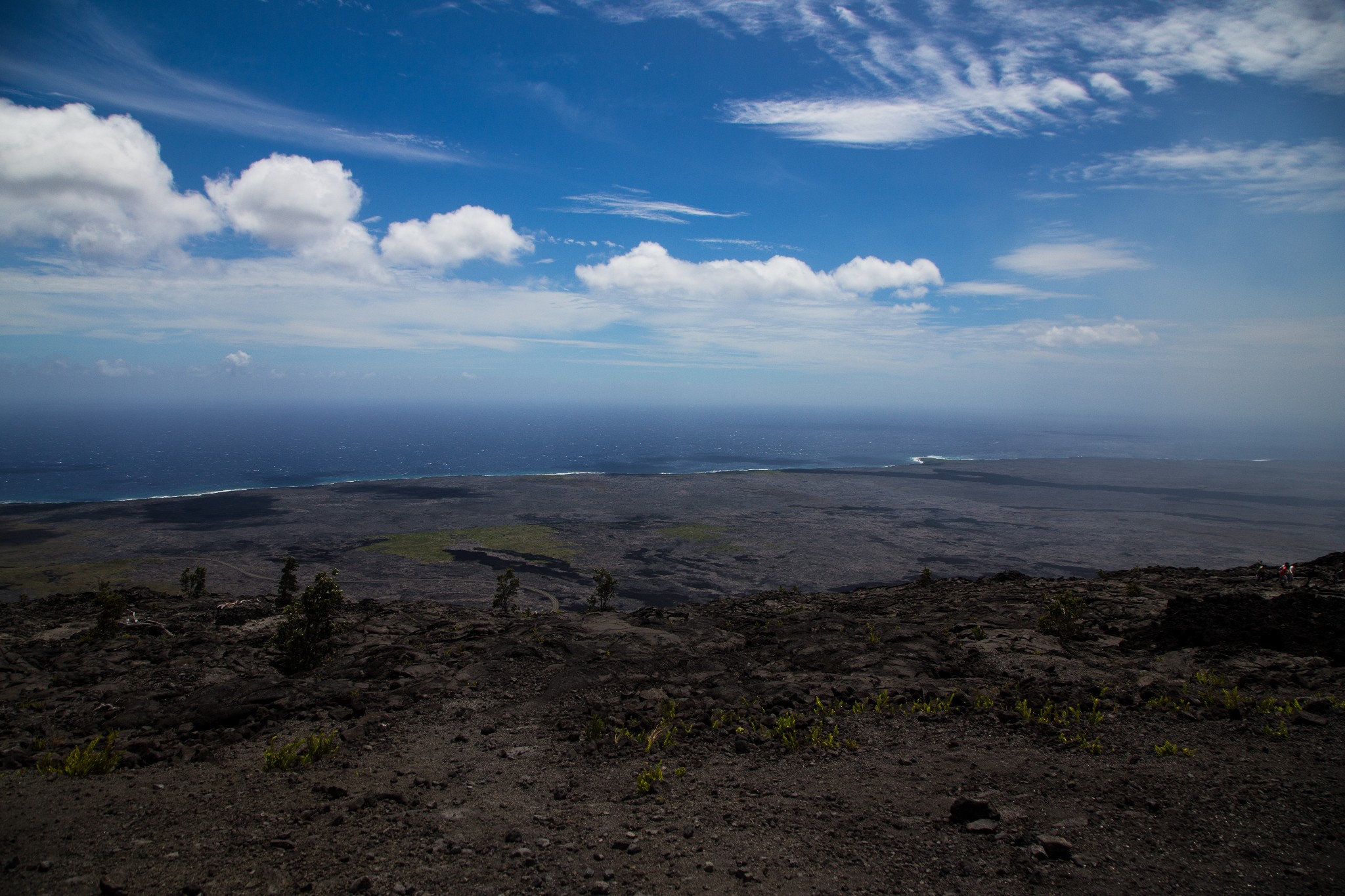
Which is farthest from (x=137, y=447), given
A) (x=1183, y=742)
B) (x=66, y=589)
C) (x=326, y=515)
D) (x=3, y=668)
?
(x=1183, y=742)

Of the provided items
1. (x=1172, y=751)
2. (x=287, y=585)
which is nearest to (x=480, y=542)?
(x=287, y=585)

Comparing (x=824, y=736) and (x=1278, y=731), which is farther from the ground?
(x=1278, y=731)

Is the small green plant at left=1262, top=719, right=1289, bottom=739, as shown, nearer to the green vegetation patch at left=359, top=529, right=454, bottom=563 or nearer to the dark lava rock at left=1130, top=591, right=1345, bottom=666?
the dark lava rock at left=1130, top=591, right=1345, bottom=666

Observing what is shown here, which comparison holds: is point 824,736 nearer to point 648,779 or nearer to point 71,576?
point 648,779

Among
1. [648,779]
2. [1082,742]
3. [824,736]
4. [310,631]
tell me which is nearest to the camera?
[648,779]

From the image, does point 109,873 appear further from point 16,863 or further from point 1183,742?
point 1183,742

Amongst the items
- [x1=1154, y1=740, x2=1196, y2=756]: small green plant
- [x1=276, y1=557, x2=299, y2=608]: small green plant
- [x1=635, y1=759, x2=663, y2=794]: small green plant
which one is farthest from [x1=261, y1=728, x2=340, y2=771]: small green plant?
[x1=276, y1=557, x2=299, y2=608]: small green plant

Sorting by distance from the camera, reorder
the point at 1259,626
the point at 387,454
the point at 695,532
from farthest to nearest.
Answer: the point at 387,454, the point at 695,532, the point at 1259,626
